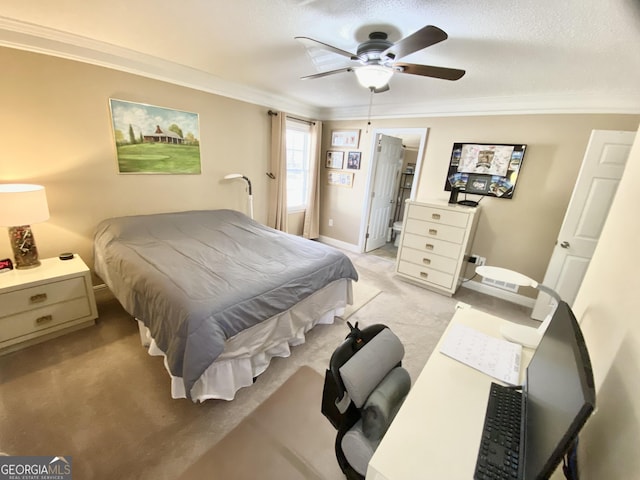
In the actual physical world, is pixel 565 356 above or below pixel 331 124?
below

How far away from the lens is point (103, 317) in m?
2.31

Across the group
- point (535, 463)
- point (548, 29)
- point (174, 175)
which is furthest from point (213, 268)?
point (548, 29)

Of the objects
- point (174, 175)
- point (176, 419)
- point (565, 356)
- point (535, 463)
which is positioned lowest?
point (176, 419)

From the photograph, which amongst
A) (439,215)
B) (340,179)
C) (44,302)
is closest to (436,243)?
(439,215)

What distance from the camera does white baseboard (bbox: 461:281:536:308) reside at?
3.02 metres

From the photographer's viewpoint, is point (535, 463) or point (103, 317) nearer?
point (535, 463)

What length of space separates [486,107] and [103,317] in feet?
14.5

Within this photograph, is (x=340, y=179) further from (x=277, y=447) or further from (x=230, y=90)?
(x=277, y=447)

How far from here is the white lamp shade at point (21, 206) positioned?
173 centimetres

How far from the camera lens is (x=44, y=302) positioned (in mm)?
1909

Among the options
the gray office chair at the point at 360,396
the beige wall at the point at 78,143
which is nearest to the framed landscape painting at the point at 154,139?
the beige wall at the point at 78,143

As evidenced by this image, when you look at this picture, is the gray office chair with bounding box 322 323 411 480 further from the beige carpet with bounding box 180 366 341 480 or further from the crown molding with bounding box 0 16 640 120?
the crown molding with bounding box 0 16 640 120

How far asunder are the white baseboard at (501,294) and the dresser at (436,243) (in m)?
0.38

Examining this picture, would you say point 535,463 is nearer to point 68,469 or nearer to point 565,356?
point 565,356
